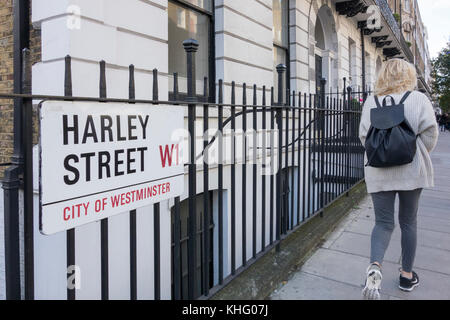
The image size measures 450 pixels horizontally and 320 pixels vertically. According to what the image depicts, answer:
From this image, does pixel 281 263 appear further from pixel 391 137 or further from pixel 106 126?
pixel 106 126

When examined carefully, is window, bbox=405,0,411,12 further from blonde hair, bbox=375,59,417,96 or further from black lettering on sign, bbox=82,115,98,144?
black lettering on sign, bbox=82,115,98,144

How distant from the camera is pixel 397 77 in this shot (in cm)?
279

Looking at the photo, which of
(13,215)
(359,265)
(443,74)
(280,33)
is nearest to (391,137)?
(359,265)

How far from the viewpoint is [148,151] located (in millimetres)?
1899

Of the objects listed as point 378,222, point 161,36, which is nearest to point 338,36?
point 161,36

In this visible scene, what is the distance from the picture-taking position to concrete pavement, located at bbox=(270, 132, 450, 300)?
2.87 m

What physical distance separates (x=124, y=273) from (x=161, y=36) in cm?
268

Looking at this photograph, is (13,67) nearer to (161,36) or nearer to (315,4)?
(161,36)

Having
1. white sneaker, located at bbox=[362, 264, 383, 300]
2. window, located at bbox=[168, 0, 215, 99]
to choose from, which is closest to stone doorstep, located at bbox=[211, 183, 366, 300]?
white sneaker, located at bbox=[362, 264, 383, 300]

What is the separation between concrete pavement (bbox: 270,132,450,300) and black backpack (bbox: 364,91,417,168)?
109 cm

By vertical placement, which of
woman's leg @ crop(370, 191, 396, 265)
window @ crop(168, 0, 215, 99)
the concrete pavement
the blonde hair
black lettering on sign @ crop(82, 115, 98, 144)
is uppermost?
window @ crop(168, 0, 215, 99)

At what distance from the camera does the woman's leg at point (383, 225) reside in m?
2.81

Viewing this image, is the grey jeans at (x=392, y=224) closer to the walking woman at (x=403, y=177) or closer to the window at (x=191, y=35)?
the walking woman at (x=403, y=177)

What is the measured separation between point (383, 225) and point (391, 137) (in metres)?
0.73
